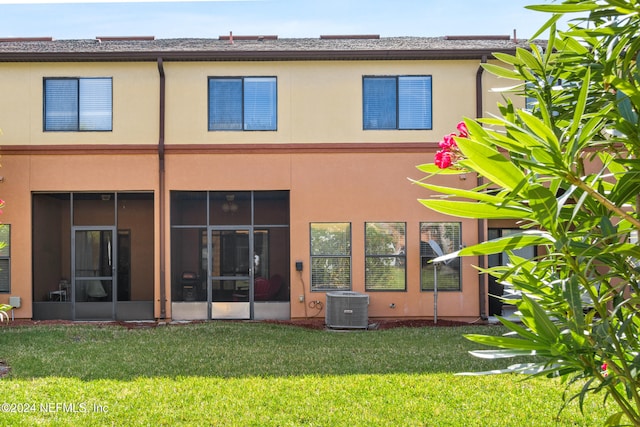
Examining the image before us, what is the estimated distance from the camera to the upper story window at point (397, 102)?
15.4m

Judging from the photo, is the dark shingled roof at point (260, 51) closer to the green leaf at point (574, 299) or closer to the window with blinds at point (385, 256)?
the window with blinds at point (385, 256)

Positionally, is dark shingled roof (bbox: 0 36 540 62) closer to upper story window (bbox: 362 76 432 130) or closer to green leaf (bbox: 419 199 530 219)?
upper story window (bbox: 362 76 432 130)

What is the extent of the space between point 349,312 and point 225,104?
5.59 meters

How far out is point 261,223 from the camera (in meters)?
15.6

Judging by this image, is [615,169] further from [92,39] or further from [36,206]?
[92,39]

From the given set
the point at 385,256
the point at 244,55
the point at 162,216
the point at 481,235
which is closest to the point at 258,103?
the point at 244,55

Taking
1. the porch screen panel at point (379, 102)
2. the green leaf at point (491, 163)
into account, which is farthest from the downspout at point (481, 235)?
the green leaf at point (491, 163)

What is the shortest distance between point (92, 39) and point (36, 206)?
6219 millimetres

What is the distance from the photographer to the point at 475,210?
1.91 metres

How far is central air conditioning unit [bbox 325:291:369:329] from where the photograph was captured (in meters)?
14.2

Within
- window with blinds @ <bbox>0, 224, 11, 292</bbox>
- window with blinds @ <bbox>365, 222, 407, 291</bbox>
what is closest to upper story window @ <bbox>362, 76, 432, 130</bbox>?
window with blinds @ <bbox>365, 222, 407, 291</bbox>

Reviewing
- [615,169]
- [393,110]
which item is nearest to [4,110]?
[393,110]

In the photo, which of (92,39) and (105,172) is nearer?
(105,172)

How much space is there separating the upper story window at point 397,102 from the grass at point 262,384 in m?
5.34
